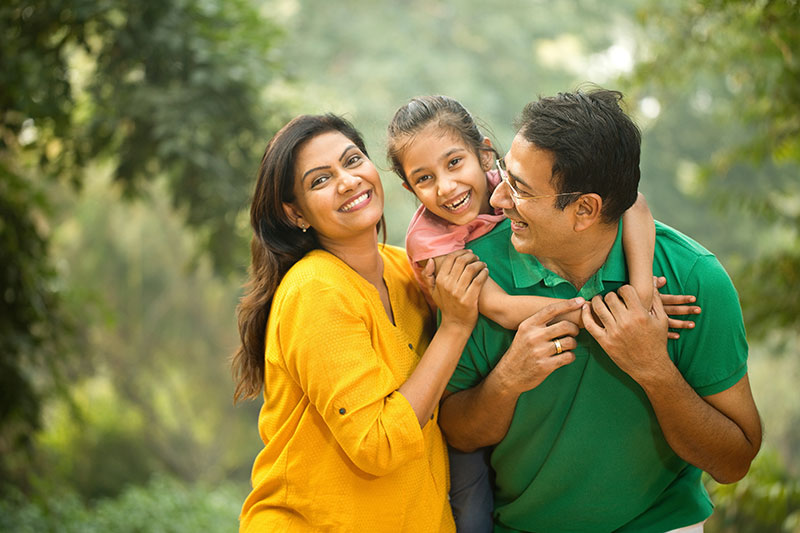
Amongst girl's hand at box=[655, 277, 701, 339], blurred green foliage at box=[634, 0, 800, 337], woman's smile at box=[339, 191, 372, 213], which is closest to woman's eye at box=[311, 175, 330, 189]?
woman's smile at box=[339, 191, 372, 213]

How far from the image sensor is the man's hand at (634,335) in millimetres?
2109

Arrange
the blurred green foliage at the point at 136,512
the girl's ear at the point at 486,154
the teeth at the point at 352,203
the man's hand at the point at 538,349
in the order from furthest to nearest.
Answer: the blurred green foliage at the point at 136,512, the girl's ear at the point at 486,154, the teeth at the point at 352,203, the man's hand at the point at 538,349

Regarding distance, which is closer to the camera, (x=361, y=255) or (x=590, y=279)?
(x=590, y=279)

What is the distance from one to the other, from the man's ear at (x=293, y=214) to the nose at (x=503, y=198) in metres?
0.62

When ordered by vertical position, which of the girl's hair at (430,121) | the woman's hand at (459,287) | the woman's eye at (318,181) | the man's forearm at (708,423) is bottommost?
the man's forearm at (708,423)

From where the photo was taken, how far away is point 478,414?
233 centimetres

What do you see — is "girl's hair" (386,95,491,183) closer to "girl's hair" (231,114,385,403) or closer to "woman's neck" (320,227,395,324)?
"girl's hair" (231,114,385,403)

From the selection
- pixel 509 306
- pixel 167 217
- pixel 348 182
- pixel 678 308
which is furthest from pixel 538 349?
pixel 167 217

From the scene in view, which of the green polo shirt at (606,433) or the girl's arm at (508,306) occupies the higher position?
the girl's arm at (508,306)

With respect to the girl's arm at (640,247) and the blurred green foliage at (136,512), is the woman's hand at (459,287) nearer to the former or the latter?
the girl's arm at (640,247)

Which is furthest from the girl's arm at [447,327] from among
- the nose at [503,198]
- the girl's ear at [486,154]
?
the girl's ear at [486,154]

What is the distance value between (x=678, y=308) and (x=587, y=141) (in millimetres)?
526

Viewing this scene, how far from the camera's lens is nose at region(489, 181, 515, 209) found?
231 centimetres

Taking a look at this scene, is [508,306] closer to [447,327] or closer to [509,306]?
[509,306]
